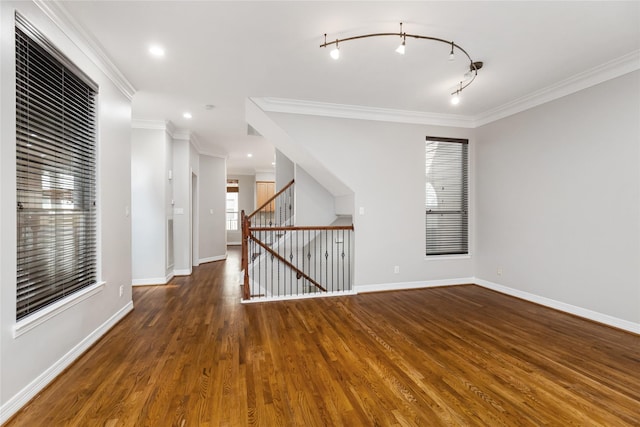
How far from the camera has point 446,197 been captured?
493 centimetres

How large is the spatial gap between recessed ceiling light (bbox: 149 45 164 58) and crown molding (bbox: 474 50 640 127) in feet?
14.3

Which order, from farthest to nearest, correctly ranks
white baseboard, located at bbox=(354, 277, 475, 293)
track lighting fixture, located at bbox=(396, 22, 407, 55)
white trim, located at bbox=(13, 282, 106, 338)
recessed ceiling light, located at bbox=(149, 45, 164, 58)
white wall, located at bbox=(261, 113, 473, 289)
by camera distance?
1. white baseboard, located at bbox=(354, 277, 475, 293)
2. white wall, located at bbox=(261, 113, 473, 289)
3. recessed ceiling light, located at bbox=(149, 45, 164, 58)
4. track lighting fixture, located at bbox=(396, 22, 407, 55)
5. white trim, located at bbox=(13, 282, 106, 338)

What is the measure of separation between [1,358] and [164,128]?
4.06m

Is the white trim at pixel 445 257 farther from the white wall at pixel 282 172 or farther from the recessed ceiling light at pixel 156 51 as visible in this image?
the recessed ceiling light at pixel 156 51

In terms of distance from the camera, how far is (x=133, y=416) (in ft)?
5.70

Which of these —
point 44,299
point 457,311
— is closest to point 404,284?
point 457,311

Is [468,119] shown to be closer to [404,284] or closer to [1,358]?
[404,284]

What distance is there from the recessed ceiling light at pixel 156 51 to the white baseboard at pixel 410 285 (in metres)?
3.69

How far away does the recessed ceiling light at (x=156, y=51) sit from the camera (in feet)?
8.95

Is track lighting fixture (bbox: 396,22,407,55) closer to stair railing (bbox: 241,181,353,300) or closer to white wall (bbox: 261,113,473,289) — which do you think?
white wall (bbox: 261,113,473,289)

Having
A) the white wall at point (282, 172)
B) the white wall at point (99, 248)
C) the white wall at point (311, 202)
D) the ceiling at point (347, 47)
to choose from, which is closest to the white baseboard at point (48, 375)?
the white wall at point (99, 248)

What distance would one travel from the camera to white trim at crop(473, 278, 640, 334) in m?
3.02

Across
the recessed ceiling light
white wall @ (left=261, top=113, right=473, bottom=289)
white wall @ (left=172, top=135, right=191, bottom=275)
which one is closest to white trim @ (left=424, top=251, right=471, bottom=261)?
white wall @ (left=261, top=113, right=473, bottom=289)

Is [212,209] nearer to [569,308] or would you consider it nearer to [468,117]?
[468,117]
